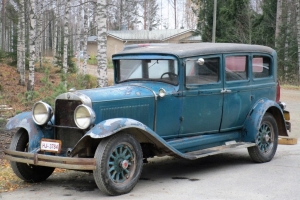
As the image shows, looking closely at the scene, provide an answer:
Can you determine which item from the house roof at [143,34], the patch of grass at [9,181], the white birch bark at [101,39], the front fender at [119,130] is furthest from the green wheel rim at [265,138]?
the house roof at [143,34]

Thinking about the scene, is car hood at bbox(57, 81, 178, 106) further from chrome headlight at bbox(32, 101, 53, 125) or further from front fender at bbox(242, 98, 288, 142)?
front fender at bbox(242, 98, 288, 142)

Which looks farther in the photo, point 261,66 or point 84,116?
point 261,66

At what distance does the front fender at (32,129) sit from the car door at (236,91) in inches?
114

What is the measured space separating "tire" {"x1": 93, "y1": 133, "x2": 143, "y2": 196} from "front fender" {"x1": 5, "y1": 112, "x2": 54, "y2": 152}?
109 cm

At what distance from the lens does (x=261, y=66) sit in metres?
9.15

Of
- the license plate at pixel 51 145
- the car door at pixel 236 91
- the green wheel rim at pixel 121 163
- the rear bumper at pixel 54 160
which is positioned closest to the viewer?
the rear bumper at pixel 54 160

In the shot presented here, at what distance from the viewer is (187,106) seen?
7699 mm

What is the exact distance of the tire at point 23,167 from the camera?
7.13m

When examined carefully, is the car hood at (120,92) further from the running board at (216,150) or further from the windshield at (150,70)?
the running board at (216,150)

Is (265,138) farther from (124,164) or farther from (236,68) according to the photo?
(124,164)

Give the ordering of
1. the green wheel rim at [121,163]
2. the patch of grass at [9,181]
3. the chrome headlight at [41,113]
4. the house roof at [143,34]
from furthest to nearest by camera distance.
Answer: the house roof at [143,34], the chrome headlight at [41,113], the patch of grass at [9,181], the green wheel rim at [121,163]

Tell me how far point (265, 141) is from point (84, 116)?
3.60 m

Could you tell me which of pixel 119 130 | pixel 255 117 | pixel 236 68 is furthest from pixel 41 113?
pixel 255 117

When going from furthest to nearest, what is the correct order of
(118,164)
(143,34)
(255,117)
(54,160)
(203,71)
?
1. (143,34)
2. (255,117)
3. (203,71)
4. (118,164)
5. (54,160)
